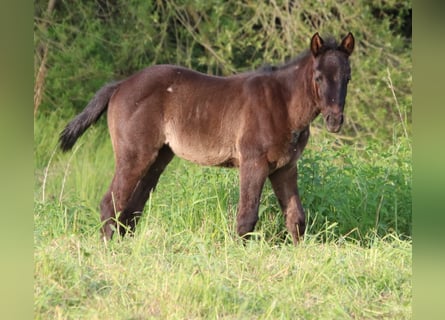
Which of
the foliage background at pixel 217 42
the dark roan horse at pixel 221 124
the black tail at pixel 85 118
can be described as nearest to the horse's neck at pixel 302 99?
the dark roan horse at pixel 221 124

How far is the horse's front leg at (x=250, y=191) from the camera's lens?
646 centimetres

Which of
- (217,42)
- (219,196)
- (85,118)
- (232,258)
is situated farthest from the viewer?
(217,42)

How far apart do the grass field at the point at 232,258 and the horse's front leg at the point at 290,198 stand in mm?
242

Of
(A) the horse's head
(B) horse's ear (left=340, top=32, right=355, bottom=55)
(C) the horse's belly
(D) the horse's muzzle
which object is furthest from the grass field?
(B) horse's ear (left=340, top=32, right=355, bottom=55)

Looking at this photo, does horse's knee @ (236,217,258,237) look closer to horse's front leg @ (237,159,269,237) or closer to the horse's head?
horse's front leg @ (237,159,269,237)

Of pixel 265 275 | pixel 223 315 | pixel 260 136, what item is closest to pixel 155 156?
pixel 260 136

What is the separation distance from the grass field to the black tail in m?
0.64

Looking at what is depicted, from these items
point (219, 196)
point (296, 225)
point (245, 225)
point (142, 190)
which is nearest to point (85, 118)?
point (142, 190)

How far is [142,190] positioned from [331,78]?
7.08 ft

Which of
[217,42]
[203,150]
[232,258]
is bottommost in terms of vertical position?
[232,258]

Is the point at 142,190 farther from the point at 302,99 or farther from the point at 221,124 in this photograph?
the point at 302,99

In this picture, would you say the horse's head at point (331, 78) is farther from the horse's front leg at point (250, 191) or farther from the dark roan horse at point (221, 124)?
the horse's front leg at point (250, 191)

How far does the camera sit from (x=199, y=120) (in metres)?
6.96

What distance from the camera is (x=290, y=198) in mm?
6668
